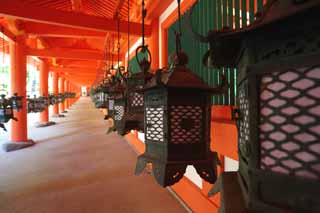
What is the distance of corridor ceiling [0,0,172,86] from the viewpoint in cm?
228

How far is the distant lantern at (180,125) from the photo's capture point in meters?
0.67

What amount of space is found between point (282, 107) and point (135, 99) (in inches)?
37.4

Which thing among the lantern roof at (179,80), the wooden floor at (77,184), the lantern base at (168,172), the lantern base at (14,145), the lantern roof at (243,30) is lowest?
the wooden floor at (77,184)

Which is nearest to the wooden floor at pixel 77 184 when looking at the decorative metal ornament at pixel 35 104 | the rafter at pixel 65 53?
the decorative metal ornament at pixel 35 104

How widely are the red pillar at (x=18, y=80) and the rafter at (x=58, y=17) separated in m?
2.12

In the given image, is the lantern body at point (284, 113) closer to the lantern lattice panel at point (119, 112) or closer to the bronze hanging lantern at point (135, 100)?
the bronze hanging lantern at point (135, 100)

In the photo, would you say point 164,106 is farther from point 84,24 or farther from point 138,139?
point 138,139

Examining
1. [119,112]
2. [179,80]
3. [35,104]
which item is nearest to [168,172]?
[179,80]

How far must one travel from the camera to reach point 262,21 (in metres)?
0.35

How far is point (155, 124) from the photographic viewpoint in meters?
0.75

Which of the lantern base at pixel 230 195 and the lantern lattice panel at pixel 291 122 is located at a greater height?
the lantern lattice panel at pixel 291 122

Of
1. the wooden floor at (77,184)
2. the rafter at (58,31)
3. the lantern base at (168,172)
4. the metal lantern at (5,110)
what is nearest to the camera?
the lantern base at (168,172)

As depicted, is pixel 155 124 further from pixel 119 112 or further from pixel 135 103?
pixel 119 112

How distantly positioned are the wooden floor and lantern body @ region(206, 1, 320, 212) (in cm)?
162
